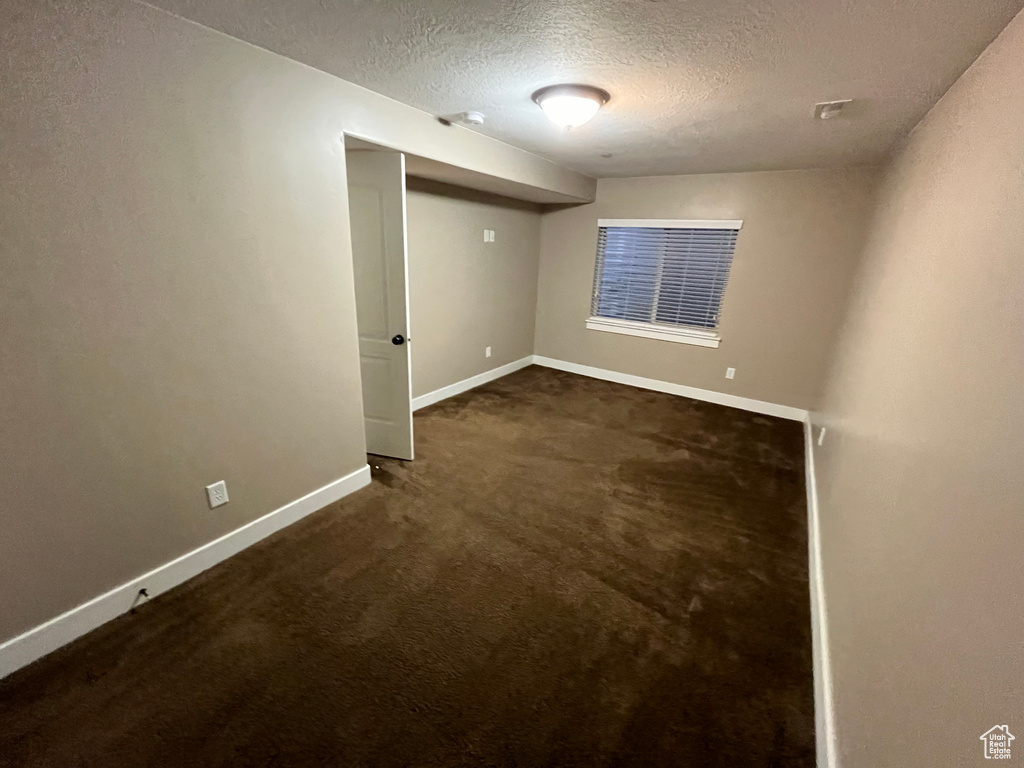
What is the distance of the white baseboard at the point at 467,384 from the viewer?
4041 mm

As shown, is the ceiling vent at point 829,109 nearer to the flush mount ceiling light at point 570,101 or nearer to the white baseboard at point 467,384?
the flush mount ceiling light at point 570,101

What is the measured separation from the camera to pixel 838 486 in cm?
204

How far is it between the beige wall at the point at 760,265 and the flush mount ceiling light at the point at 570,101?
248 cm

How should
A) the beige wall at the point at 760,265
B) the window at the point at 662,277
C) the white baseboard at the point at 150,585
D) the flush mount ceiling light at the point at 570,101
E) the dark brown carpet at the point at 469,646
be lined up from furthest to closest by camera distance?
1. the window at the point at 662,277
2. the beige wall at the point at 760,265
3. the flush mount ceiling light at the point at 570,101
4. the white baseboard at the point at 150,585
5. the dark brown carpet at the point at 469,646

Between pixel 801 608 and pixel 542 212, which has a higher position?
pixel 542 212

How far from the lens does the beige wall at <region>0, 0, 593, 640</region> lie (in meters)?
1.33

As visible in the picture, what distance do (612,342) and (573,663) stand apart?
3719 mm

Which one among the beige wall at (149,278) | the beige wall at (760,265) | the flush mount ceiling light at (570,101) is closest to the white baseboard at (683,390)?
the beige wall at (760,265)

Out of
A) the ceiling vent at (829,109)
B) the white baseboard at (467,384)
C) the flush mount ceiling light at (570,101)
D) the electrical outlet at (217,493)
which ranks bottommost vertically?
the white baseboard at (467,384)

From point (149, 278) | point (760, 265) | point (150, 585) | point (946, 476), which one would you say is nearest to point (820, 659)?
point (946, 476)

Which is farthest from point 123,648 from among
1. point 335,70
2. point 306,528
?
point 335,70

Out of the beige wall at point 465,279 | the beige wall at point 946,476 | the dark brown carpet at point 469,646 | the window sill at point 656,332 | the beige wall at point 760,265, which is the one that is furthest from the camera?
the window sill at point 656,332

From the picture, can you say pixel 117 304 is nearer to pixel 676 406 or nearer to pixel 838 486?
pixel 838 486

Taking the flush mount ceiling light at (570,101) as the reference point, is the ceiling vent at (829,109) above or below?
above
